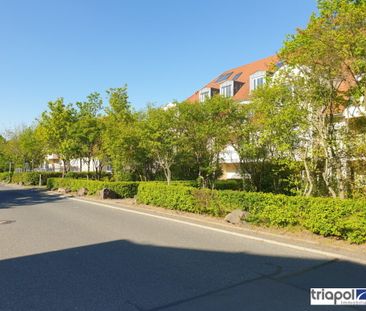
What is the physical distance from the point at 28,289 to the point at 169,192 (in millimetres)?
8512

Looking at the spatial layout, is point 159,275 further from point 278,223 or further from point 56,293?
point 278,223

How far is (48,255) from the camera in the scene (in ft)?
22.8

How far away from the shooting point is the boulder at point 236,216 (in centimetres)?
983

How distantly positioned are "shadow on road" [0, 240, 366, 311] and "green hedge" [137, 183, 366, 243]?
5.39 ft

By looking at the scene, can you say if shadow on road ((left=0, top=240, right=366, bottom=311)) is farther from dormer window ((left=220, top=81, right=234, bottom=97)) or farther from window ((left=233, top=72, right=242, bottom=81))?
window ((left=233, top=72, right=242, bottom=81))

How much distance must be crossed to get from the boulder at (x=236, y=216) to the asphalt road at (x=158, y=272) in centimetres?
111

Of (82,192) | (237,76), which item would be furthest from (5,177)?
(237,76)

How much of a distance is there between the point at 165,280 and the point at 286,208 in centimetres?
473

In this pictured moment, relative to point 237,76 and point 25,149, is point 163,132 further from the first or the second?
point 25,149

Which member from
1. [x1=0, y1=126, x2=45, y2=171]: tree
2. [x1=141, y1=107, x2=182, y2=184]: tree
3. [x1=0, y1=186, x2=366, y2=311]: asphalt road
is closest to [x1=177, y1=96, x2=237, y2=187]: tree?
[x1=141, y1=107, x2=182, y2=184]: tree

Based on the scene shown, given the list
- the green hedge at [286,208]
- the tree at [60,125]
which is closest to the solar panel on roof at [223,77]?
the tree at [60,125]

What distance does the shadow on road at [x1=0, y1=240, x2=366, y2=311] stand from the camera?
175 inches

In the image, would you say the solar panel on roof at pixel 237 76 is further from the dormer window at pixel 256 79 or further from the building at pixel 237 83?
the dormer window at pixel 256 79

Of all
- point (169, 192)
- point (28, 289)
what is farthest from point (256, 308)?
point (169, 192)
